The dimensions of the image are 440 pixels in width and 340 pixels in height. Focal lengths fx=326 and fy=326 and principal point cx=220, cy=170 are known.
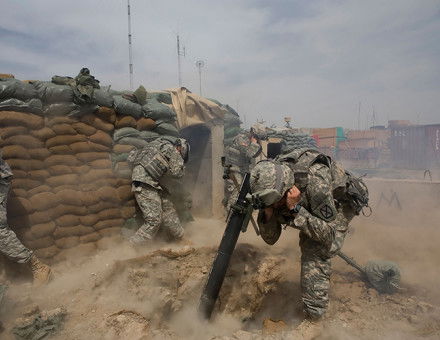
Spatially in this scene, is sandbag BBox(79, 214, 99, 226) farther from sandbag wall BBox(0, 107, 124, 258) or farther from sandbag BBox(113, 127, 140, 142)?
sandbag BBox(113, 127, 140, 142)

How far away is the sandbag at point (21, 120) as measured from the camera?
3254mm

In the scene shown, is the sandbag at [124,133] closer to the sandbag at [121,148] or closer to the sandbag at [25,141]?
the sandbag at [121,148]

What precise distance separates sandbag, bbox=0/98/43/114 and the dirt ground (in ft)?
5.57

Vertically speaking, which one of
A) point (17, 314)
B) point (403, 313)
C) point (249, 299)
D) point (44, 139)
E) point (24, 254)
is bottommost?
point (249, 299)

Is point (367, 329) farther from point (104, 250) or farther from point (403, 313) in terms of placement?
point (104, 250)

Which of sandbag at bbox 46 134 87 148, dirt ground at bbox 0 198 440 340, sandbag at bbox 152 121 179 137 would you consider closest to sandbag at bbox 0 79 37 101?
sandbag at bbox 46 134 87 148

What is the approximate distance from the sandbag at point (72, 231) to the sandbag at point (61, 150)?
862 mm

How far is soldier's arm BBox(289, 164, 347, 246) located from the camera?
2457mm

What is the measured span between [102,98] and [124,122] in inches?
17.9

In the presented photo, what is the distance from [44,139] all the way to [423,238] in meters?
5.80

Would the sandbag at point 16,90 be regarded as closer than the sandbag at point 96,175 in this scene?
Yes

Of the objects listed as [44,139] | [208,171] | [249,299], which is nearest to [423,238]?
[249,299]

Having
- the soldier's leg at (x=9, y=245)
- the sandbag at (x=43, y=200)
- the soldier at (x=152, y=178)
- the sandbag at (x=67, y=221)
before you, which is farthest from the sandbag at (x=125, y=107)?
the soldier's leg at (x=9, y=245)

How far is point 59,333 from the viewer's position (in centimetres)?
244
